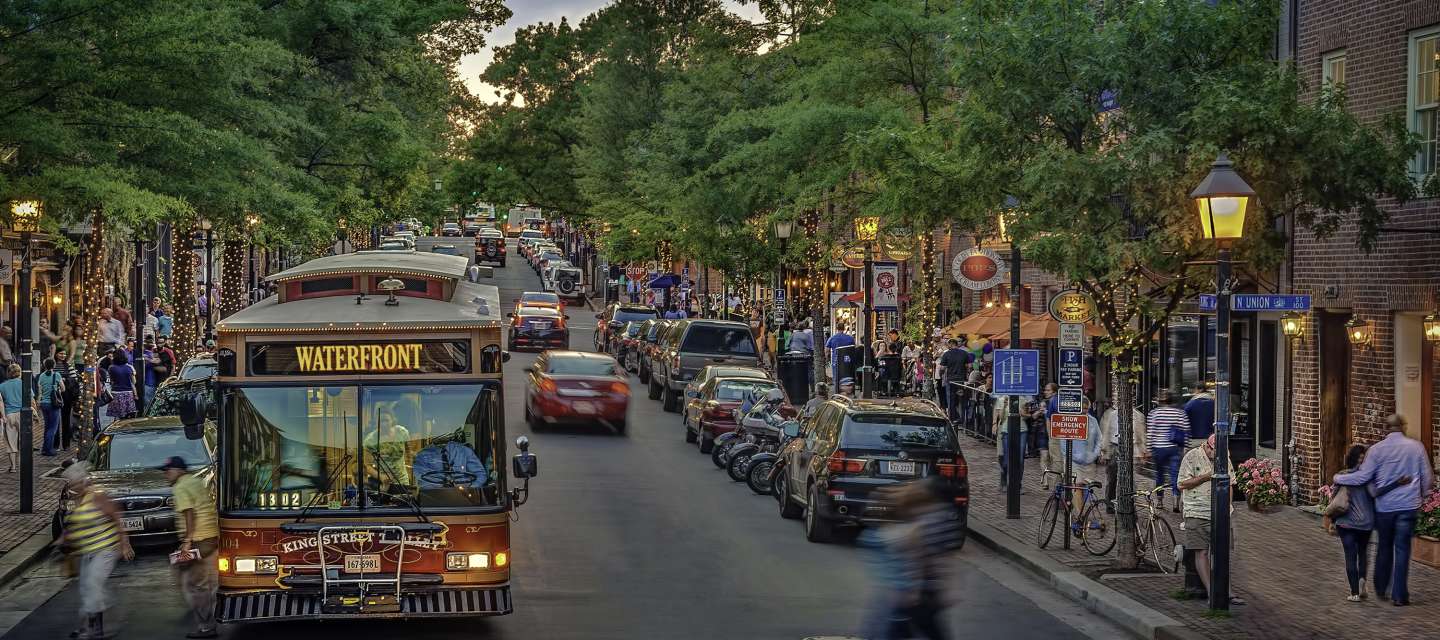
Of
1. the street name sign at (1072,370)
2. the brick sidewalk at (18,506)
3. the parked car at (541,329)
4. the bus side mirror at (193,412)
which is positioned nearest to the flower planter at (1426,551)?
the street name sign at (1072,370)

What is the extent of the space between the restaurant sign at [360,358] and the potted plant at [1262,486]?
12.9 meters

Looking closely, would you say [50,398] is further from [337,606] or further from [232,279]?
[232,279]

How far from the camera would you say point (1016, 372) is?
2238cm

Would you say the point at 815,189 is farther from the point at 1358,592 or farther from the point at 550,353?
the point at 1358,592

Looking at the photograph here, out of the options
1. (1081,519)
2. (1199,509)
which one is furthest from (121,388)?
(1199,509)

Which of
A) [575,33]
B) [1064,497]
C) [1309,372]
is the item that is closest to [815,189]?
[1309,372]

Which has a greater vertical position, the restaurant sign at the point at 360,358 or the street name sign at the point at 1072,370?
the restaurant sign at the point at 360,358

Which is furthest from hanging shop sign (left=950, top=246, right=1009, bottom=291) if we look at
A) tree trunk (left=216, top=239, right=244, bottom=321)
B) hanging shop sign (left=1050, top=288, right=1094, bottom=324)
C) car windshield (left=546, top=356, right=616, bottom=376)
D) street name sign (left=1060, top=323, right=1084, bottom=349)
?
tree trunk (left=216, top=239, right=244, bottom=321)

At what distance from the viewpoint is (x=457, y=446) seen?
13.3 metres

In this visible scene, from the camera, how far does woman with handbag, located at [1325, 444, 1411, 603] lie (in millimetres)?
15438

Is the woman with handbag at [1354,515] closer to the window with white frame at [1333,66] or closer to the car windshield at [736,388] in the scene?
the window with white frame at [1333,66]

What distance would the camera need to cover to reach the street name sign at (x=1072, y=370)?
2066 centimetres

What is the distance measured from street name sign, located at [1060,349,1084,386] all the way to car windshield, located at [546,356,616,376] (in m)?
13.3

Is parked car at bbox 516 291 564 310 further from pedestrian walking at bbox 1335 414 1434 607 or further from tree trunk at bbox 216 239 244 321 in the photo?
pedestrian walking at bbox 1335 414 1434 607
